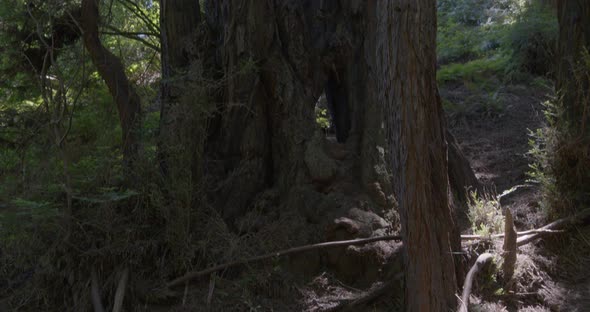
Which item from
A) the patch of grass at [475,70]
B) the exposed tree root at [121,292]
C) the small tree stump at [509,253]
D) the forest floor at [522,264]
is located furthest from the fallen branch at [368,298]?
the patch of grass at [475,70]

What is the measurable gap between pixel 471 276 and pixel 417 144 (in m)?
1.41

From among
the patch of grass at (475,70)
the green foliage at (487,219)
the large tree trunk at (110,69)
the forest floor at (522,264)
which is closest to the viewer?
the forest floor at (522,264)

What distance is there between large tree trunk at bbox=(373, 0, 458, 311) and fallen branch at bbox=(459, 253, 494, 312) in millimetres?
112

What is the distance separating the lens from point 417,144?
4426 millimetres

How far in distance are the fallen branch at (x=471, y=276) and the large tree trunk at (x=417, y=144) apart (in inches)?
4.4

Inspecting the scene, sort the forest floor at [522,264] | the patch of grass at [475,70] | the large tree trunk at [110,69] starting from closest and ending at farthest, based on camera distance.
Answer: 1. the forest floor at [522,264]
2. the large tree trunk at [110,69]
3. the patch of grass at [475,70]

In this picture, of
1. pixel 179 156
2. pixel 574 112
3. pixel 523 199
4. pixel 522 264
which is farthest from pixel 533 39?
pixel 179 156

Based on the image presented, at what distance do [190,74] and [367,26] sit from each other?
8.49 ft

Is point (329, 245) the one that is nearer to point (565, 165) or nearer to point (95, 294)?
point (95, 294)

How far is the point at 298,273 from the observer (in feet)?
19.3

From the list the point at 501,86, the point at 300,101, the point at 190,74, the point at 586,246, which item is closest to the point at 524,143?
the point at 501,86

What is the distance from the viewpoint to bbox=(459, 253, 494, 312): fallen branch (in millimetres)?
4431

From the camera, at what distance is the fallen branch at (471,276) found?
14.5 ft

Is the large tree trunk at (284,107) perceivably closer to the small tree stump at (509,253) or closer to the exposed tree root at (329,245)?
the exposed tree root at (329,245)
